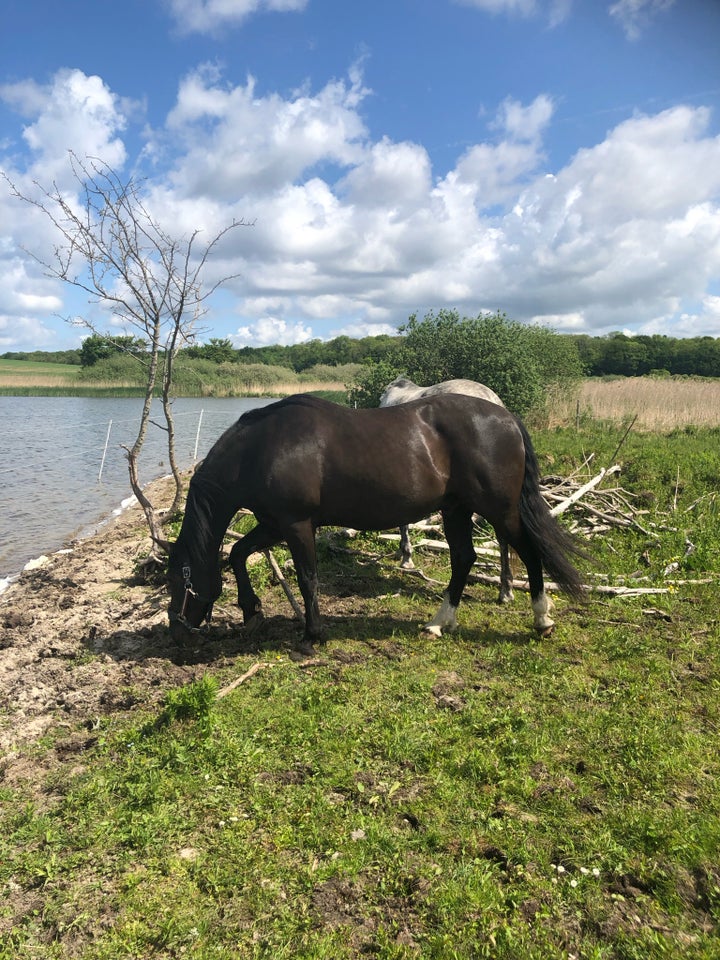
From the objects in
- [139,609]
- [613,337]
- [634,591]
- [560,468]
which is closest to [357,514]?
[139,609]

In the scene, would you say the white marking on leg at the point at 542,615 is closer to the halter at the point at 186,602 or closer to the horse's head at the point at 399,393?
the halter at the point at 186,602

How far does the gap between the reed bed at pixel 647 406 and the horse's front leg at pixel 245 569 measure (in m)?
13.7

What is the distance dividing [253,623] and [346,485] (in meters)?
1.58

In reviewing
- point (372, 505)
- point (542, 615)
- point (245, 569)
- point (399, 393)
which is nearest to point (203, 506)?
point (245, 569)

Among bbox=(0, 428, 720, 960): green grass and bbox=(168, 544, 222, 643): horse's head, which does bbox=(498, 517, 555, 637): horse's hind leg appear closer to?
bbox=(0, 428, 720, 960): green grass

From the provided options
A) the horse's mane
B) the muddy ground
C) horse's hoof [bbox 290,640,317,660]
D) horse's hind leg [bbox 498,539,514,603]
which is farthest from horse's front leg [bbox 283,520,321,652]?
horse's hind leg [bbox 498,539,514,603]

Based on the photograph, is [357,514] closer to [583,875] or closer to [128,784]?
[128,784]

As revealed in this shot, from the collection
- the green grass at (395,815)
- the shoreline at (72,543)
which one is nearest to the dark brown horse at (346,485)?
the green grass at (395,815)

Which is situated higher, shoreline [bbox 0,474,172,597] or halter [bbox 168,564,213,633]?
halter [bbox 168,564,213,633]

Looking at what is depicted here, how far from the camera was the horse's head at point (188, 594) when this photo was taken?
480cm

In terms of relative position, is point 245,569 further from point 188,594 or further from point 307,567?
point 307,567

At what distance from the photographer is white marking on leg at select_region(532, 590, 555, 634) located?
16.4 ft

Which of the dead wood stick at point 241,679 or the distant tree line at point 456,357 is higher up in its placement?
the distant tree line at point 456,357

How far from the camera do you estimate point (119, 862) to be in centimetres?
260
